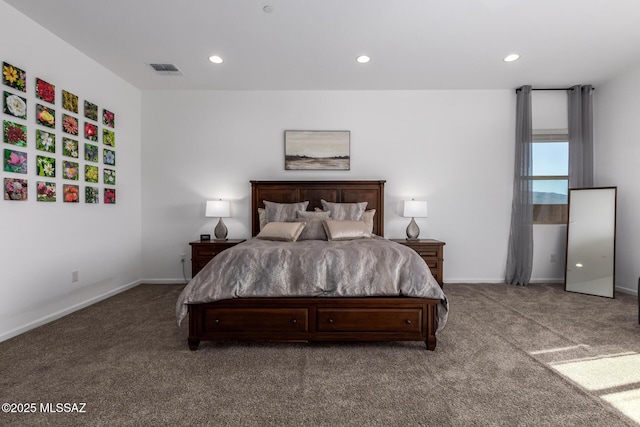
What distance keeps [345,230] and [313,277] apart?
1133mm

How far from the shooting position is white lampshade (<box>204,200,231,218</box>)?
399cm

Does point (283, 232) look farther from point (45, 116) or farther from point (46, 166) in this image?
point (45, 116)

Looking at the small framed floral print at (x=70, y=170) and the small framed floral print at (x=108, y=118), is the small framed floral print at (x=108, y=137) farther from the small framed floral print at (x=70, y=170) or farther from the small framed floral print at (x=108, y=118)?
the small framed floral print at (x=70, y=170)

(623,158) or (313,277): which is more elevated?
(623,158)

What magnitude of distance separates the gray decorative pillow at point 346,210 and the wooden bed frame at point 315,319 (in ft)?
5.66

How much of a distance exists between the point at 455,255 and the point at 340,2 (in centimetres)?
359

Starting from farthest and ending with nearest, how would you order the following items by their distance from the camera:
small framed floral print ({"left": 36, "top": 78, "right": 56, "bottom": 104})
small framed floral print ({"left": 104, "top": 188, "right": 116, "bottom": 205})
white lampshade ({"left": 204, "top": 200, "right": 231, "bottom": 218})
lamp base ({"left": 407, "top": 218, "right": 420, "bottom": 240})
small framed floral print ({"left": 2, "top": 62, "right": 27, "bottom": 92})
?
lamp base ({"left": 407, "top": 218, "right": 420, "bottom": 240}) → white lampshade ({"left": 204, "top": 200, "right": 231, "bottom": 218}) → small framed floral print ({"left": 104, "top": 188, "right": 116, "bottom": 205}) → small framed floral print ({"left": 36, "top": 78, "right": 56, "bottom": 104}) → small framed floral print ({"left": 2, "top": 62, "right": 27, "bottom": 92})

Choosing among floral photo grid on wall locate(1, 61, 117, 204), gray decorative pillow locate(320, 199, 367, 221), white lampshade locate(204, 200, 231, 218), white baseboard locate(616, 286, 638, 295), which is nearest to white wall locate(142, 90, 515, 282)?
white lampshade locate(204, 200, 231, 218)

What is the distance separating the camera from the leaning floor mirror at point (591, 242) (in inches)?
145

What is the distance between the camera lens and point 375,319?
2.21 metres

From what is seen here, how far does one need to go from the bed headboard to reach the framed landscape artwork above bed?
1.02ft

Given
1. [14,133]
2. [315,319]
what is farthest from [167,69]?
[315,319]

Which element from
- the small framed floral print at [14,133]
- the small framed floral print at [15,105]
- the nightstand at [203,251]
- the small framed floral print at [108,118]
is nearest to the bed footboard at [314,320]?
the nightstand at [203,251]

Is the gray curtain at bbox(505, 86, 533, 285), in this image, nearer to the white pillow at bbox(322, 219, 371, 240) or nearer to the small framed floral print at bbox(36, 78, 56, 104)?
the white pillow at bbox(322, 219, 371, 240)
